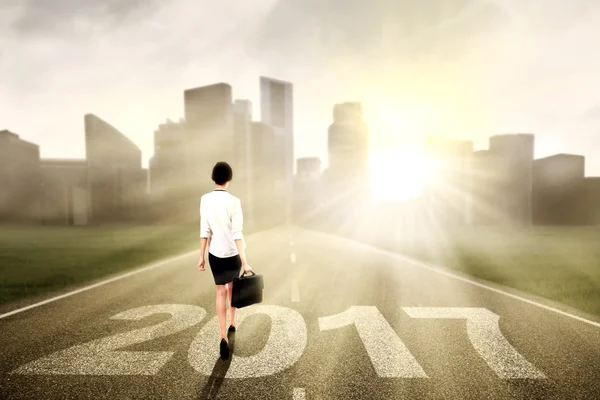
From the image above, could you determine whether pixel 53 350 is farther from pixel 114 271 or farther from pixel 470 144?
pixel 470 144

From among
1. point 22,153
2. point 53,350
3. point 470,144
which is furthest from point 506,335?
point 22,153

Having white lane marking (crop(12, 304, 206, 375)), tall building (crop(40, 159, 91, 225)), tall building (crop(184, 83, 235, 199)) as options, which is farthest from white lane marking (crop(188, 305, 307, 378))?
tall building (crop(40, 159, 91, 225))

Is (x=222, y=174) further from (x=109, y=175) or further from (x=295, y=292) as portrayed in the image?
(x=109, y=175)

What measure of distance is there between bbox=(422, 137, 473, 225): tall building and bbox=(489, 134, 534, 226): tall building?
9.11 meters

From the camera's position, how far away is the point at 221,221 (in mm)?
4539

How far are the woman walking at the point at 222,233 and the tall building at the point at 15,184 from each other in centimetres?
14065

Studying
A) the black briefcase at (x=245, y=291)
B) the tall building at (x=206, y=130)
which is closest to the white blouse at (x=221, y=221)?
the black briefcase at (x=245, y=291)

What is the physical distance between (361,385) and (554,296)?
7073 millimetres

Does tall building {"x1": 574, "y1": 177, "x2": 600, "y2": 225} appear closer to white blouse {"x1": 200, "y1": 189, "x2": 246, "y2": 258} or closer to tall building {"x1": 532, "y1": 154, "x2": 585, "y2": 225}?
tall building {"x1": 532, "y1": 154, "x2": 585, "y2": 225}

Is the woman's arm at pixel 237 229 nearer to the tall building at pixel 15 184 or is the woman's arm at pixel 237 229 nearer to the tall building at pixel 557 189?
the tall building at pixel 15 184

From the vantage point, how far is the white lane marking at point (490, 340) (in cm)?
409

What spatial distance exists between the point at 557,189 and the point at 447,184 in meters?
49.5

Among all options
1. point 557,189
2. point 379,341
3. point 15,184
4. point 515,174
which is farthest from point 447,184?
point 15,184

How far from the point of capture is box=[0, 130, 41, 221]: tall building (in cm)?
11731
